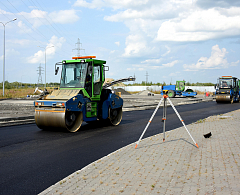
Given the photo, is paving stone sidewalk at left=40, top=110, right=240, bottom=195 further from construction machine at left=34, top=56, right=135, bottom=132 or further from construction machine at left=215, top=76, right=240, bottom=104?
construction machine at left=215, top=76, right=240, bottom=104

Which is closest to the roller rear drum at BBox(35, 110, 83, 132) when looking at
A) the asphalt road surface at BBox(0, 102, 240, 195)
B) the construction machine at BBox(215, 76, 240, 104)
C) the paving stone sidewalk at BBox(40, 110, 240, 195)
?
the asphalt road surface at BBox(0, 102, 240, 195)

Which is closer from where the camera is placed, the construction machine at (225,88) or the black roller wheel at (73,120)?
the black roller wheel at (73,120)

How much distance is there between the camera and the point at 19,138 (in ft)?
32.2

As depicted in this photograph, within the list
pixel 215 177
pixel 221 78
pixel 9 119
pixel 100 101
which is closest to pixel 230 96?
pixel 221 78

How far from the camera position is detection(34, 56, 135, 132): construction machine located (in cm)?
1090

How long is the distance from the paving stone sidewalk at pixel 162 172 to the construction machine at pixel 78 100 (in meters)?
3.97

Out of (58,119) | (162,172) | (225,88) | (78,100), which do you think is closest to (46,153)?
(58,119)

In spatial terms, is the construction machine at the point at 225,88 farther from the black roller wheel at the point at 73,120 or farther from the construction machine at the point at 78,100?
the black roller wheel at the point at 73,120

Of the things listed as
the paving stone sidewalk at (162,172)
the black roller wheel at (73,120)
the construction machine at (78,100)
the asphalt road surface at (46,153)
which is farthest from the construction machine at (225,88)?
the paving stone sidewalk at (162,172)

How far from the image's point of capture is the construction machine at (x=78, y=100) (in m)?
10.9

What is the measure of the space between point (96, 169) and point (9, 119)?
9.71 metres

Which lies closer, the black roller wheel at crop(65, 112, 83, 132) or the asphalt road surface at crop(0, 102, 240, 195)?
the asphalt road surface at crop(0, 102, 240, 195)

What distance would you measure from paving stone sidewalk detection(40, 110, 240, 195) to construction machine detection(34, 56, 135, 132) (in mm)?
3965

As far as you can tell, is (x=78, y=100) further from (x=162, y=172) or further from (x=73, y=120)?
(x=162, y=172)
